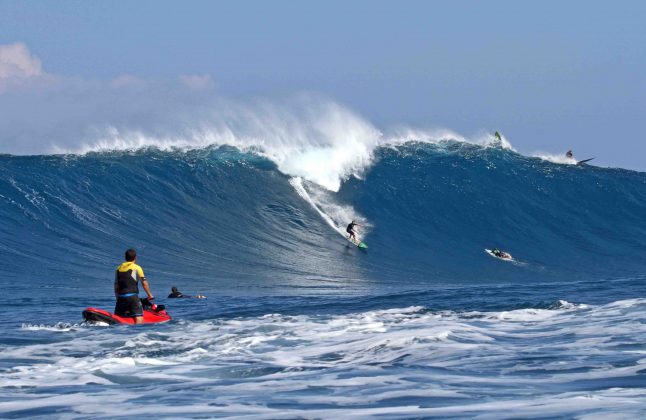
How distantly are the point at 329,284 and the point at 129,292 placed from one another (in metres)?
8.10

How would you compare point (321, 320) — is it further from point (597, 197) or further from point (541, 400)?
point (597, 197)

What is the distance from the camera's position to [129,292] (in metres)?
15.4

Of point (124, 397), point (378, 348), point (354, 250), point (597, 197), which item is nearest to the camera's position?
point (124, 397)

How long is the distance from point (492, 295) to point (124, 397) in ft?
32.9

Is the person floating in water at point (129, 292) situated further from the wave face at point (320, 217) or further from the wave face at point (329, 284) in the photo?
the wave face at point (320, 217)

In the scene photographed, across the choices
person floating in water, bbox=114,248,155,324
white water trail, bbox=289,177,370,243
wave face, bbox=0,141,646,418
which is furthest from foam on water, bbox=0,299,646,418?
white water trail, bbox=289,177,370,243

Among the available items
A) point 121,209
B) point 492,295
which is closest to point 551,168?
point 121,209

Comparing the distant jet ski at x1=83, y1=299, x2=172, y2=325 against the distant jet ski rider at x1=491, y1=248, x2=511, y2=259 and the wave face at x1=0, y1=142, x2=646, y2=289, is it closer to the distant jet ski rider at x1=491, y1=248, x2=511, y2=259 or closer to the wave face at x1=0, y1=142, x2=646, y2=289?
the wave face at x1=0, y1=142, x2=646, y2=289

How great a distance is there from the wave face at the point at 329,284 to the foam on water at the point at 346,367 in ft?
0.14

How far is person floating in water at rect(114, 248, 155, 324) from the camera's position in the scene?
50.0ft

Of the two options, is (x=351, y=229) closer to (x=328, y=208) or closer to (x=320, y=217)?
(x=320, y=217)

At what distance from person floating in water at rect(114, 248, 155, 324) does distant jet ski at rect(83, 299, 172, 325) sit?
0.39 ft

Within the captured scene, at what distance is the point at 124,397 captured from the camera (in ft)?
30.6

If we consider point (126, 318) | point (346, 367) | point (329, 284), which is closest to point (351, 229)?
point (329, 284)
